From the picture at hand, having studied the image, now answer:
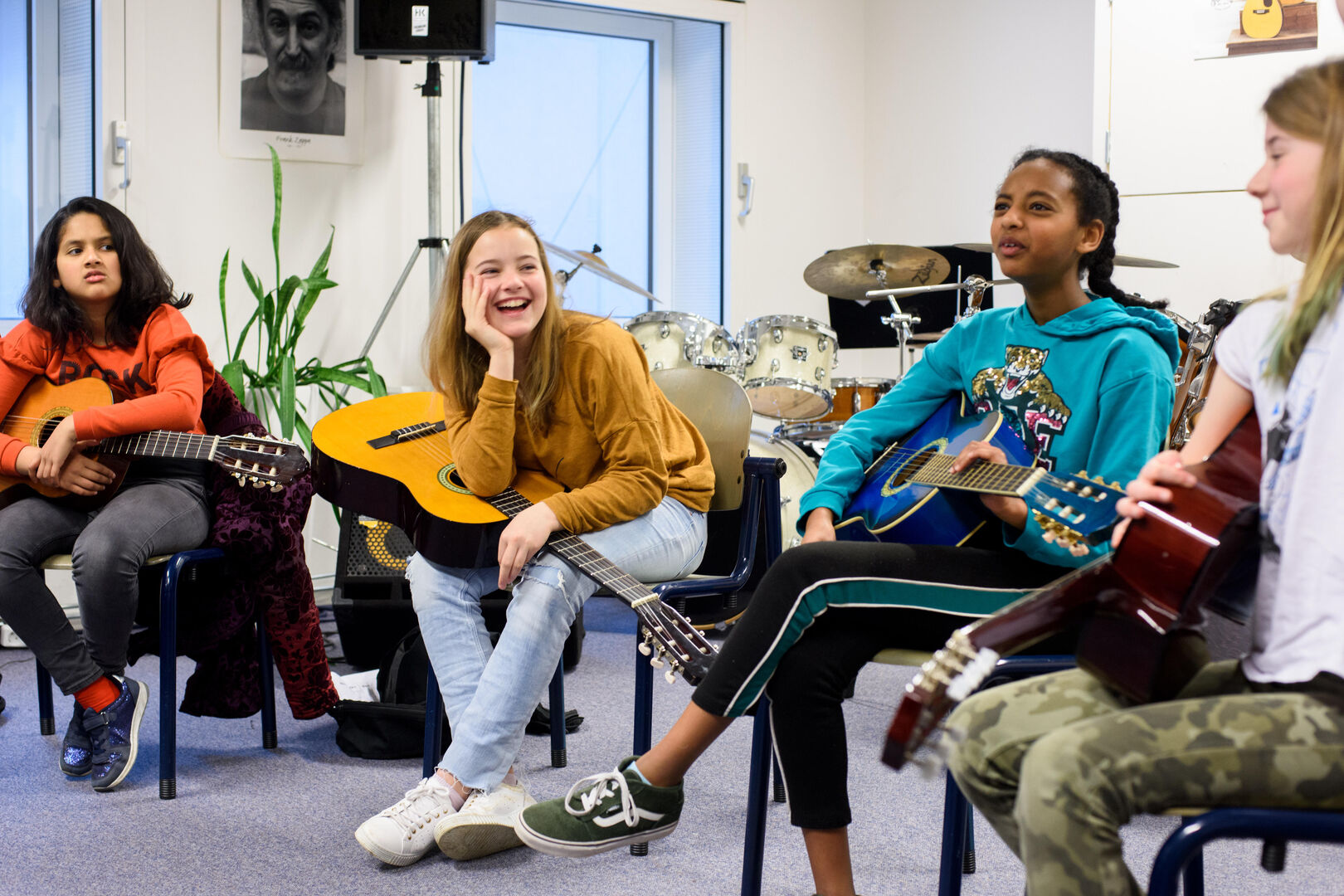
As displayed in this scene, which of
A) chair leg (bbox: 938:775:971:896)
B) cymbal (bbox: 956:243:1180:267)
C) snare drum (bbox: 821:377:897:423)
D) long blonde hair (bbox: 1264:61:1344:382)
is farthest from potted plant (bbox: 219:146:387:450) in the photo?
long blonde hair (bbox: 1264:61:1344:382)

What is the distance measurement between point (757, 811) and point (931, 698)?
2.28ft

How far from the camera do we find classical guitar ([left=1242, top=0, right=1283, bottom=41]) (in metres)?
3.66

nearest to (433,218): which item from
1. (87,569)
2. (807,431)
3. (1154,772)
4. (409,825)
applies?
(807,431)

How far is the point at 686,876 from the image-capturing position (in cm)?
189

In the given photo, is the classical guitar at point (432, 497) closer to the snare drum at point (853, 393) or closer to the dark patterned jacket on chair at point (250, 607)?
the dark patterned jacket on chair at point (250, 607)

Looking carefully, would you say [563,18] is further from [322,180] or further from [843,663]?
[843,663]

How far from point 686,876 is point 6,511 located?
59.1 inches

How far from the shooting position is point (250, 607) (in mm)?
2525

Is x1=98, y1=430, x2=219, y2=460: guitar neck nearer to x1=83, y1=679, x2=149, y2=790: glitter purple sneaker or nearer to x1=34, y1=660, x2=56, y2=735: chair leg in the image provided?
x1=83, y1=679, x2=149, y2=790: glitter purple sneaker

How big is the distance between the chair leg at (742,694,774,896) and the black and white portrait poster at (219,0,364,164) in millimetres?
3070

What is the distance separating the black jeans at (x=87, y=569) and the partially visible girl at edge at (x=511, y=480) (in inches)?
22.8

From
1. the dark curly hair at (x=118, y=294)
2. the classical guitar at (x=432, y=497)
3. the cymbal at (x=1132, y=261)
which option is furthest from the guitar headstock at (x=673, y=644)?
the cymbal at (x=1132, y=261)

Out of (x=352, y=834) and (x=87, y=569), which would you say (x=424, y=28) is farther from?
(x=352, y=834)

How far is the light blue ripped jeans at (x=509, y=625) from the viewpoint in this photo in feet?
6.26
